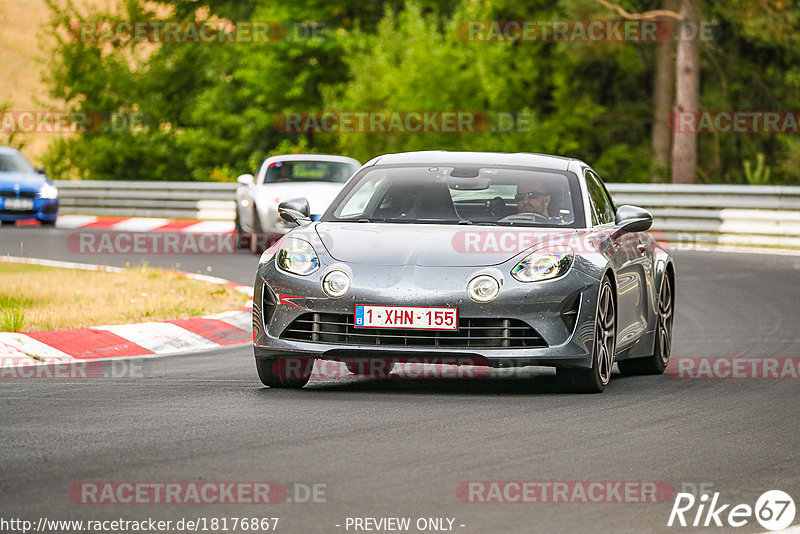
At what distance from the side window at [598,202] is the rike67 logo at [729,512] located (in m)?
4.03

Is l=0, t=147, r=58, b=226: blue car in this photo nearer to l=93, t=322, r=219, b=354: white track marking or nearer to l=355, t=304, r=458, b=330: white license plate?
l=93, t=322, r=219, b=354: white track marking

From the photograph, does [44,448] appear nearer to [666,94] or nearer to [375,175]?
[375,175]

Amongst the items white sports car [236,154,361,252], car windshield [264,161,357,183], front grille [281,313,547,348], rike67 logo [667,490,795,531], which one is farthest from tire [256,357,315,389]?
car windshield [264,161,357,183]

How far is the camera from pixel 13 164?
32.0 metres

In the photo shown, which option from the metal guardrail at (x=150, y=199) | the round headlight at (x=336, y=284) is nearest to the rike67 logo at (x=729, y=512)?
the round headlight at (x=336, y=284)

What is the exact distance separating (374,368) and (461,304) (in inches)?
71.5

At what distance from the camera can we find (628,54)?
40.2 meters

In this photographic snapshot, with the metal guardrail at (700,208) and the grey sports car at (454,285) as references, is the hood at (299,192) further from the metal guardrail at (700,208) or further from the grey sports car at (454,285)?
the grey sports car at (454,285)

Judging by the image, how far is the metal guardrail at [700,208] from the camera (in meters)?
25.5

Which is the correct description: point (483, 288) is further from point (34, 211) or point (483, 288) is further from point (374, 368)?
point (34, 211)

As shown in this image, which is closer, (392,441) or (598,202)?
(392,441)

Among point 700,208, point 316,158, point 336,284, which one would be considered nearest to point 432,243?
point 336,284

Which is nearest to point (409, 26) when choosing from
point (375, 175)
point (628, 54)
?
point (628, 54)

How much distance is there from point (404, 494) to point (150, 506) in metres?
0.97
